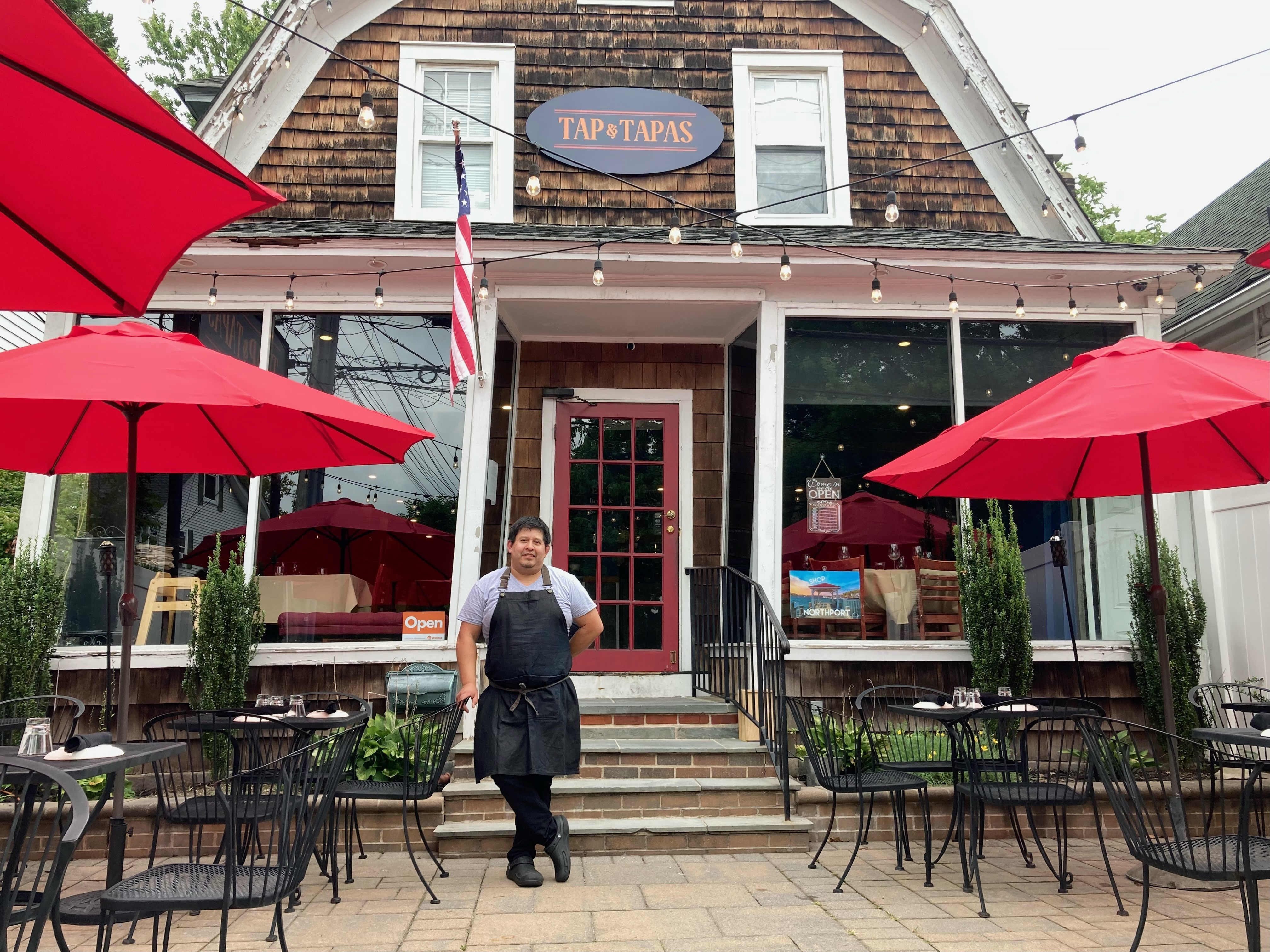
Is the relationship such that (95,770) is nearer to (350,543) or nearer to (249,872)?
(249,872)

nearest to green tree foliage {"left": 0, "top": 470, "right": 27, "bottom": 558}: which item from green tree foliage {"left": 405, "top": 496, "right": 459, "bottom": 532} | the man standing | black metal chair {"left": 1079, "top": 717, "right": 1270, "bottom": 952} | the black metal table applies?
green tree foliage {"left": 405, "top": 496, "right": 459, "bottom": 532}

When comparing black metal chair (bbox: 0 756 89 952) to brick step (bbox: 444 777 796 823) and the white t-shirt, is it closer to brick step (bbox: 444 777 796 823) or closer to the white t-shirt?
the white t-shirt

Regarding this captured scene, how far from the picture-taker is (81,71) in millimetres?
2191

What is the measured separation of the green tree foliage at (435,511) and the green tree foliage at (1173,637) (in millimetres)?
4402

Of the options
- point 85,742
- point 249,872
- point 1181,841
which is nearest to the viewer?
point 249,872

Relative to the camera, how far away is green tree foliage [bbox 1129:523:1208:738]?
5980mm

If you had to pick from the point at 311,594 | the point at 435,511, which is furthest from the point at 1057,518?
the point at 311,594

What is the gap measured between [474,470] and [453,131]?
122 inches

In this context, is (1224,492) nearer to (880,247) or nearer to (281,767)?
(880,247)

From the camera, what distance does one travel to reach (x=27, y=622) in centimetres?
550

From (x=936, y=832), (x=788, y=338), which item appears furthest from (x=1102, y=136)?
(x=936, y=832)

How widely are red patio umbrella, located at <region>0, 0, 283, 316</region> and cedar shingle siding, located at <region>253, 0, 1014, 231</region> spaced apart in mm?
4783

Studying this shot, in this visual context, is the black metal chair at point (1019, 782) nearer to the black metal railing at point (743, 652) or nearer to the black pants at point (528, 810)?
the black metal railing at point (743, 652)

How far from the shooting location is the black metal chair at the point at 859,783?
435 cm
